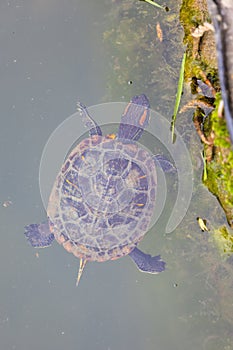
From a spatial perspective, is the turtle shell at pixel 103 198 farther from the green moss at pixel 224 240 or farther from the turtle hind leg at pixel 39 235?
the green moss at pixel 224 240

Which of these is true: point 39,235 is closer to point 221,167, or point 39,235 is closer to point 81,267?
point 81,267

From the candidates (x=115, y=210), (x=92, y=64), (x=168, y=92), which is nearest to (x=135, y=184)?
(x=115, y=210)

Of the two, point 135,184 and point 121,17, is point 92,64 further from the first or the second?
point 135,184

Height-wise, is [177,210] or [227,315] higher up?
[177,210]

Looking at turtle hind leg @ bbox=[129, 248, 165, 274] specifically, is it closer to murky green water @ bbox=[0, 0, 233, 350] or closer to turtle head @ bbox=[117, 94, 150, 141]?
murky green water @ bbox=[0, 0, 233, 350]

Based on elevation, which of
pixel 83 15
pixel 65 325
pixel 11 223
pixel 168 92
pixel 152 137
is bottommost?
pixel 65 325

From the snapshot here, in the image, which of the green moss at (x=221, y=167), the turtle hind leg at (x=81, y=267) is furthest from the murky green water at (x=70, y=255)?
the green moss at (x=221, y=167)
